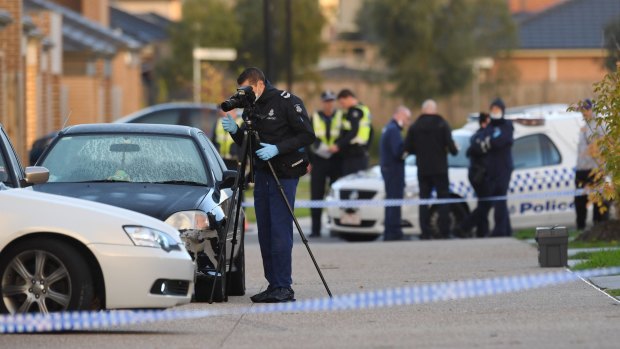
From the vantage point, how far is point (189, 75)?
6694cm

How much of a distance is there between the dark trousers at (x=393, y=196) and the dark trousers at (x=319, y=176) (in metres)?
1.61

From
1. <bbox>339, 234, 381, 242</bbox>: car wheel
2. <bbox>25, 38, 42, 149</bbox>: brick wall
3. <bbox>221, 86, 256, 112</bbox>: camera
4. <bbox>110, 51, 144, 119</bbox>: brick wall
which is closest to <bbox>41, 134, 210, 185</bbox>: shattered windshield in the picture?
<bbox>221, 86, 256, 112</bbox>: camera

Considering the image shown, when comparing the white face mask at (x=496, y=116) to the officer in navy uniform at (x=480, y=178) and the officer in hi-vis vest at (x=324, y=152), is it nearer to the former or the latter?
the officer in navy uniform at (x=480, y=178)

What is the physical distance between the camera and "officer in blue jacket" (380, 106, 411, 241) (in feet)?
67.6

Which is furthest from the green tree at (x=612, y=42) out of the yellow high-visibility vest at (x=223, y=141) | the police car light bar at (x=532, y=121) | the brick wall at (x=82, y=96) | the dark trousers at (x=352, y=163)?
the brick wall at (x=82, y=96)

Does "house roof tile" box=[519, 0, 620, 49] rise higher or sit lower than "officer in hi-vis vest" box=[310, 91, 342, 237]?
higher

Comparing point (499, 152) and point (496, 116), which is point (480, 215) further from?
point (496, 116)

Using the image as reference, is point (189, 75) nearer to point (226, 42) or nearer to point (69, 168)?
point (226, 42)

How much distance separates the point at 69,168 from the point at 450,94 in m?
49.8

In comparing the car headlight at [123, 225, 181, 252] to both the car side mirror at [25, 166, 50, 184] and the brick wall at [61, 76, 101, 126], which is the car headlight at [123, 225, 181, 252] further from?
the brick wall at [61, 76, 101, 126]

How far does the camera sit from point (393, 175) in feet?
67.9

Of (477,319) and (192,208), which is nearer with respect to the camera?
(477,319)

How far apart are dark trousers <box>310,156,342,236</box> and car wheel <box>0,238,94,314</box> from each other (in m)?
12.2

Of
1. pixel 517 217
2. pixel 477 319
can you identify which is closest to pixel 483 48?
pixel 517 217
